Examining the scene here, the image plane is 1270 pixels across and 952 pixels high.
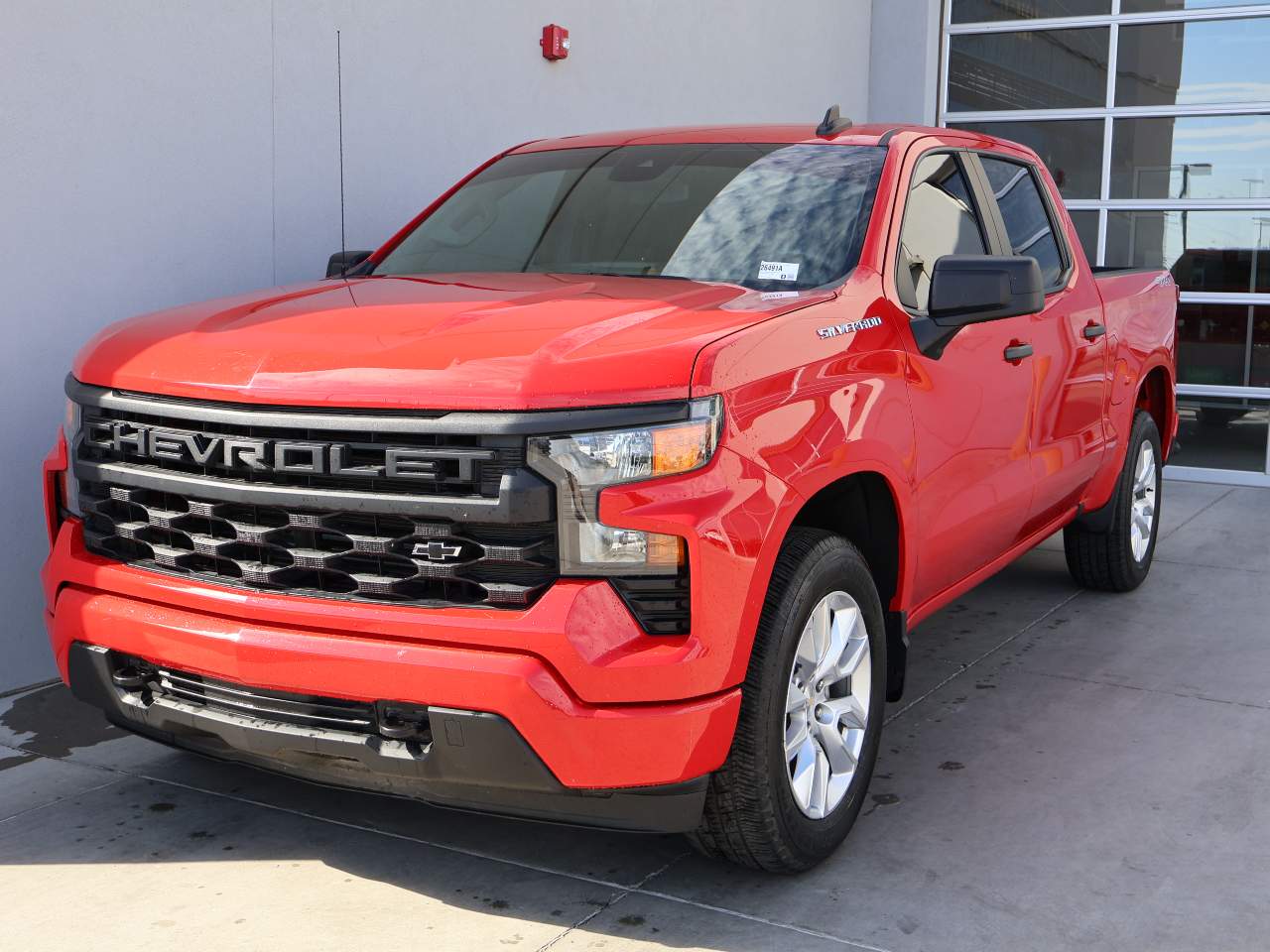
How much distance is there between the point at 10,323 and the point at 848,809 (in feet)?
Answer: 10.2

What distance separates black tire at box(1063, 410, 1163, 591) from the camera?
5887 millimetres

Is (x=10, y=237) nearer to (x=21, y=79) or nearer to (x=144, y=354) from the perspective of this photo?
(x=21, y=79)

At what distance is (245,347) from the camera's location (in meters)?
3.10

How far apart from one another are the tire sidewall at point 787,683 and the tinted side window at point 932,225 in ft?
2.90

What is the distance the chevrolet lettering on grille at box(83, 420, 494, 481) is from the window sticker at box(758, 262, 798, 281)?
4.00 ft

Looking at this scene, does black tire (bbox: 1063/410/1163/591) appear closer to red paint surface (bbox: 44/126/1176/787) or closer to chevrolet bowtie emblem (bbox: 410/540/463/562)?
red paint surface (bbox: 44/126/1176/787)

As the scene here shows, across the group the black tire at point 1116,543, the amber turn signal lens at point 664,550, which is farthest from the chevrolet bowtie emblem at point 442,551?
the black tire at point 1116,543

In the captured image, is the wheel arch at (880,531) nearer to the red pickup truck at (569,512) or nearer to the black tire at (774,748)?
the red pickup truck at (569,512)

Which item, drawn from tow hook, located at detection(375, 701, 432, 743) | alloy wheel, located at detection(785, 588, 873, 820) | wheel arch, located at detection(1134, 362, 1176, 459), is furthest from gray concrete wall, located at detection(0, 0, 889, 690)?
wheel arch, located at detection(1134, 362, 1176, 459)

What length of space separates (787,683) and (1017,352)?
177 cm

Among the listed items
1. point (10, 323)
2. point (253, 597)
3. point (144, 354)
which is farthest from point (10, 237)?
point (253, 597)

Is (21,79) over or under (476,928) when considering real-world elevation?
over

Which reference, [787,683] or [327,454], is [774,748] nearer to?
[787,683]

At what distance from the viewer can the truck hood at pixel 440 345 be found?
2.79m
